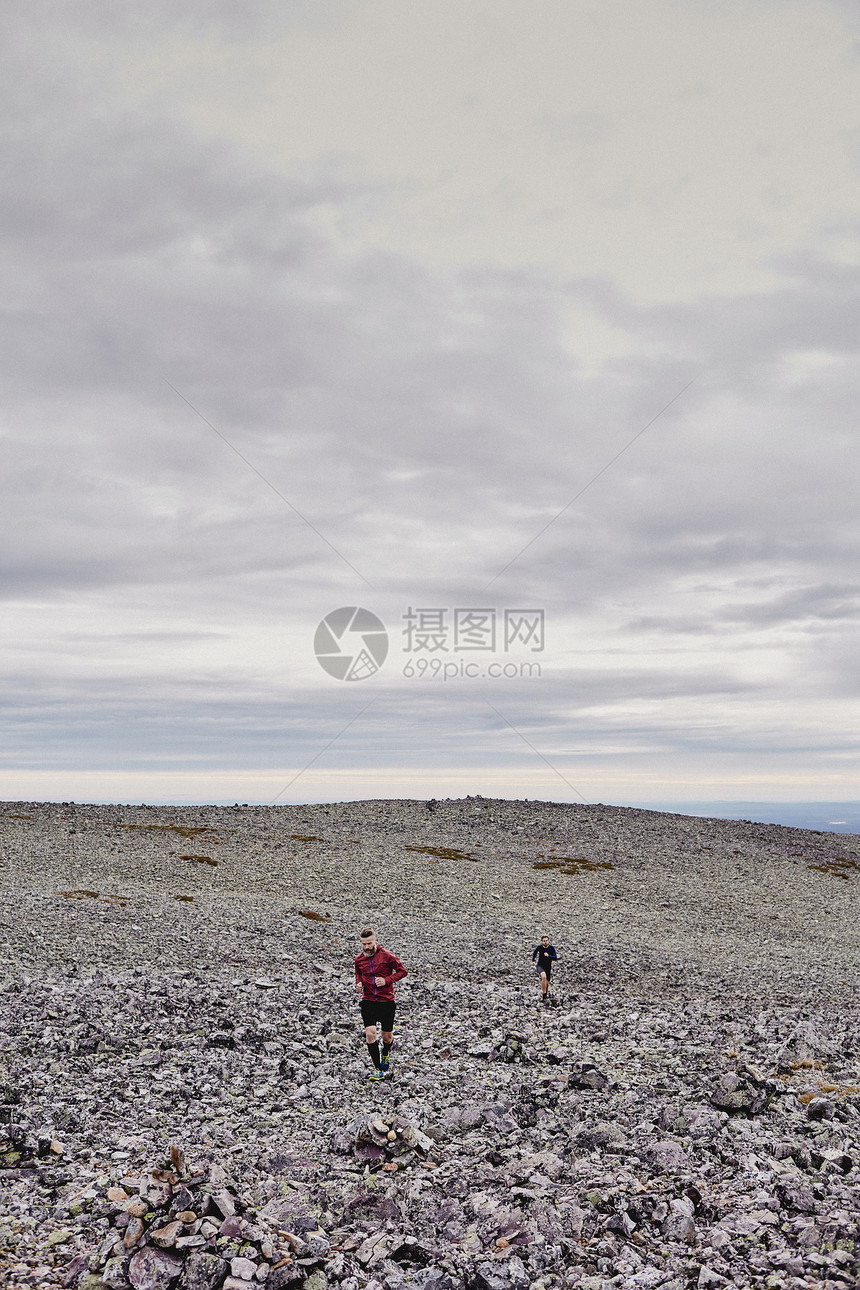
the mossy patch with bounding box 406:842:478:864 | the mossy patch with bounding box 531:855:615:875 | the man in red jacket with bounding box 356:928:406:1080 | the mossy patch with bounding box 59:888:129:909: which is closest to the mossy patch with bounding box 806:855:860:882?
the mossy patch with bounding box 531:855:615:875

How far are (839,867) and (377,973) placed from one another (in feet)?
211

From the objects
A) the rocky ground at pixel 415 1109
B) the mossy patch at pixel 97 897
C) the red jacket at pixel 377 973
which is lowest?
the mossy patch at pixel 97 897

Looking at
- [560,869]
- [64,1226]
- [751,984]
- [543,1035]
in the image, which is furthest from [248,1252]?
[560,869]

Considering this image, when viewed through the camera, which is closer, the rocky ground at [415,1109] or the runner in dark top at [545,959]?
the rocky ground at [415,1109]

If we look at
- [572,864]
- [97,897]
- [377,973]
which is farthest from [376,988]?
[572,864]

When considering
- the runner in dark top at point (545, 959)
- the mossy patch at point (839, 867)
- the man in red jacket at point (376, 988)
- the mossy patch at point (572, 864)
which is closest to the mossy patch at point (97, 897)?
the runner in dark top at point (545, 959)

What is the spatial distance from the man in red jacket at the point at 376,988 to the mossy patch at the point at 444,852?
1605 inches

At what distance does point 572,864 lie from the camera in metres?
58.6

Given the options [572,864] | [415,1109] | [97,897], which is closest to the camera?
[415,1109]

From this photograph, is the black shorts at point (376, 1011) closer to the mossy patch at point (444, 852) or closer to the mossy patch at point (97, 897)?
the mossy patch at point (97, 897)

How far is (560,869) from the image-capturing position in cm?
5634

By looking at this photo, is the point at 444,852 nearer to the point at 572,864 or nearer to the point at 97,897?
the point at 572,864

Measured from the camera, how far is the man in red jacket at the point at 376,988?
15711mm

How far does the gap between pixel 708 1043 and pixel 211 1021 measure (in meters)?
11.8
